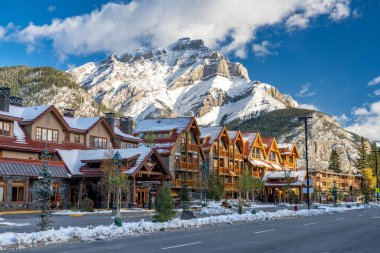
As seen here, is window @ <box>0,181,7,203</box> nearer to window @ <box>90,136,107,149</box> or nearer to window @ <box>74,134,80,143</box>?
window @ <box>74,134,80,143</box>

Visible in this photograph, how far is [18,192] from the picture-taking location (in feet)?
144

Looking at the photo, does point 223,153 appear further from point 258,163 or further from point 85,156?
point 85,156

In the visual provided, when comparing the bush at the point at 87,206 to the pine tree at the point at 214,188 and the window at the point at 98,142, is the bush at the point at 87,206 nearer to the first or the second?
the window at the point at 98,142

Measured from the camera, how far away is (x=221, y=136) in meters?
81.4

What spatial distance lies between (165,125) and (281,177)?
26.2 metres

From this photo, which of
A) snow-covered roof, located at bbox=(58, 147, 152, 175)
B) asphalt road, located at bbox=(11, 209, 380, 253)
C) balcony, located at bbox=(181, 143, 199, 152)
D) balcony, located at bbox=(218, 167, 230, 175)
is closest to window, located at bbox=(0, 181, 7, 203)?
snow-covered roof, located at bbox=(58, 147, 152, 175)

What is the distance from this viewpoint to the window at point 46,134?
5122 cm

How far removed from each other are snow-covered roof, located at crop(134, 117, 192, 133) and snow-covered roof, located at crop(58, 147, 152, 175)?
20.5m

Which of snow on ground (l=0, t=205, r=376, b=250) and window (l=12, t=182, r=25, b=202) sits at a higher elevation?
window (l=12, t=182, r=25, b=202)

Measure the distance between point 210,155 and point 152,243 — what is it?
199ft

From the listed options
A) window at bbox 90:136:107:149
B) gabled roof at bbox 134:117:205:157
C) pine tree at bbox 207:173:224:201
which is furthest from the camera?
gabled roof at bbox 134:117:205:157

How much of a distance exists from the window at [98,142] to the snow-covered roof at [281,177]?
35.9 metres

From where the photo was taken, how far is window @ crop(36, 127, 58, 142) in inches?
2016

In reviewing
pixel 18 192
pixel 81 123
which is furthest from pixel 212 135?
pixel 18 192
